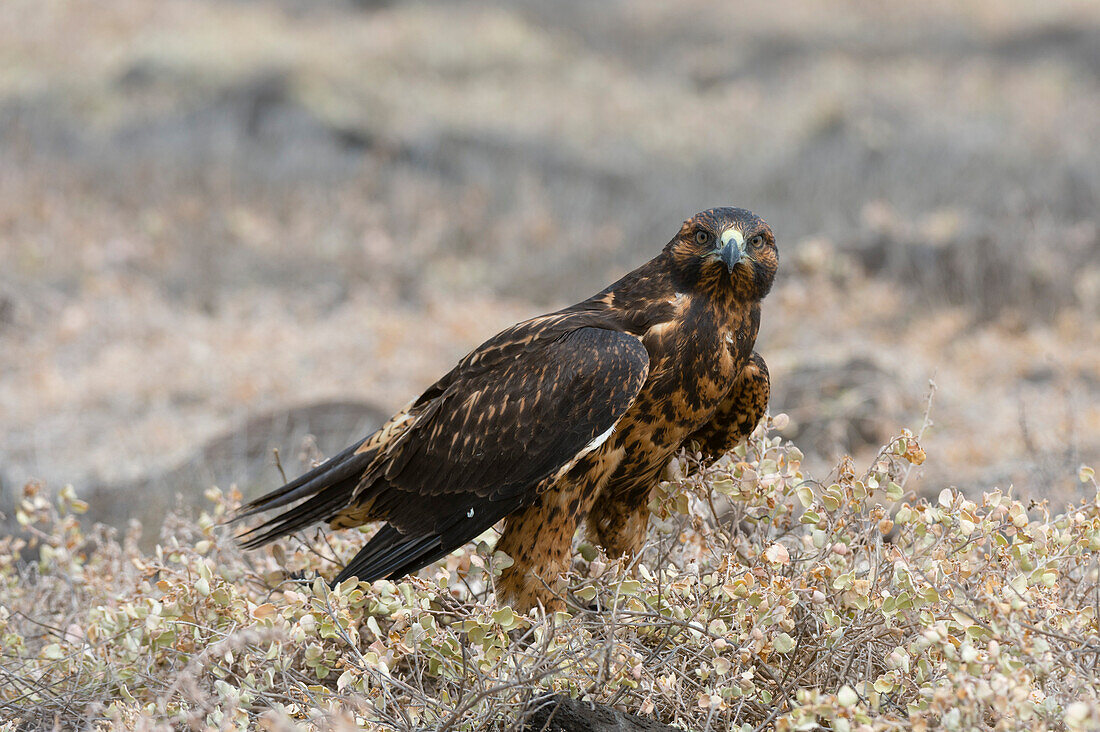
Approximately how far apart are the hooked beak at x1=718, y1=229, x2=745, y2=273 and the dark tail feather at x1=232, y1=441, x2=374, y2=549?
4.26 ft

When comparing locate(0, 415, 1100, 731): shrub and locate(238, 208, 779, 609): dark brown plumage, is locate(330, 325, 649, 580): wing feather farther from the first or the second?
locate(0, 415, 1100, 731): shrub

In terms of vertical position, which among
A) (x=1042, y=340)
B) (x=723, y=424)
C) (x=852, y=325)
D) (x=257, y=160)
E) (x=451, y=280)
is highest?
(x=257, y=160)

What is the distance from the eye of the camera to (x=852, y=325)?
10352 mm

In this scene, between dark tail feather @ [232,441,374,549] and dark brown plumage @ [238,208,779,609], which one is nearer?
dark brown plumage @ [238,208,779,609]

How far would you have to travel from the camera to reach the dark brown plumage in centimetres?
304

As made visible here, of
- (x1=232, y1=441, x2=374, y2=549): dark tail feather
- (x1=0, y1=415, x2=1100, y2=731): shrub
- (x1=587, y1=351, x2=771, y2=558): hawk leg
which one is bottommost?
(x1=0, y1=415, x2=1100, y2=731): shrub

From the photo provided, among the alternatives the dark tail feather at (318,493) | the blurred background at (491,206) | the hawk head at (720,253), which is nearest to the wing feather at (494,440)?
the dark tail feather at (318,493)

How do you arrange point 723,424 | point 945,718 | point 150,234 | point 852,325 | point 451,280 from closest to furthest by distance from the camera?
point 945,718, point 723,424, point 852,325, point 451,280, point 150,234

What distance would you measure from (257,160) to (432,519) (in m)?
14.9

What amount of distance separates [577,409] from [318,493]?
110 centimetres

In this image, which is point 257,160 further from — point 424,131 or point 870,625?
point 870,625

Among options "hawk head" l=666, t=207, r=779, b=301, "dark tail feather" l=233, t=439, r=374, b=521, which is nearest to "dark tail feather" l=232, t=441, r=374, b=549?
"dark tail feather" l=233, t=439, r=374, b=521

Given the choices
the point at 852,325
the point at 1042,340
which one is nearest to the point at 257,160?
the point at 852,325

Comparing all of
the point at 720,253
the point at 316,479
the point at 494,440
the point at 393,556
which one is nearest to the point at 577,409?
the point at 494,440
